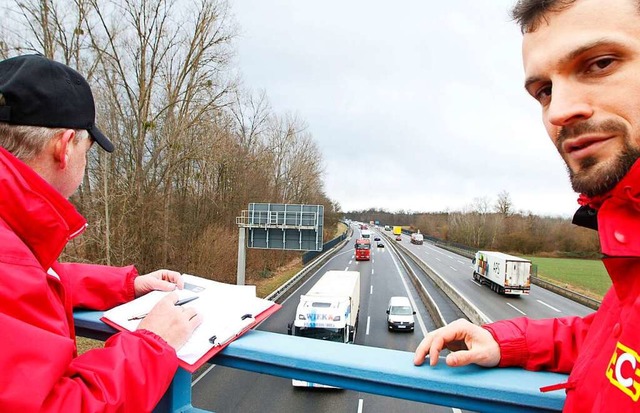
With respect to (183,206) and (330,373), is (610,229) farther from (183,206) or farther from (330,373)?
(183,206)

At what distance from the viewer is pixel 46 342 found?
2.99 ft

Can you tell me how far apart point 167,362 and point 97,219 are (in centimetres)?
1827

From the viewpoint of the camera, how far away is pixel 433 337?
1303 millimetres

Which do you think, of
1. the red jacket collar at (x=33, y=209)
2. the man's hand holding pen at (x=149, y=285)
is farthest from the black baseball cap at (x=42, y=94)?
the man's hand holding pen at (x=149, y=285)

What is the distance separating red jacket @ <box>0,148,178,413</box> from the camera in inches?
33.2

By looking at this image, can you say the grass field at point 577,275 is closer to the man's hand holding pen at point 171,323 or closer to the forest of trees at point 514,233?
the forest of trees at point 514,233

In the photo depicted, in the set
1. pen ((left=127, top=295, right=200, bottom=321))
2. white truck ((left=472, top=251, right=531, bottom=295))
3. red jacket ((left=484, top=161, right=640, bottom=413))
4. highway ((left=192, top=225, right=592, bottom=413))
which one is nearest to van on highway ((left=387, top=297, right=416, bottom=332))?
highway ((left=192, top=225, right=592, bottom=413))

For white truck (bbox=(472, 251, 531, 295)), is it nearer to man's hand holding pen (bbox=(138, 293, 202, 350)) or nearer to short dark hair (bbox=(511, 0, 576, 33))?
short dark hair (bbox=(511, 0, 576, 33))

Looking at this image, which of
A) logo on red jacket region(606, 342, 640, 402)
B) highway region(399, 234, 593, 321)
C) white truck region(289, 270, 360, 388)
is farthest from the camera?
highway region(399, 234, 593, 321)

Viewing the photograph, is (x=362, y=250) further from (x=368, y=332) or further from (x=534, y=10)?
(x=534, y=10)

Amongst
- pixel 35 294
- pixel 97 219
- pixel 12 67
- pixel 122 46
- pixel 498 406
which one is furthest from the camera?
pixel 122 46

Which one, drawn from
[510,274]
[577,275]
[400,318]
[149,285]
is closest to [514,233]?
[577,275]

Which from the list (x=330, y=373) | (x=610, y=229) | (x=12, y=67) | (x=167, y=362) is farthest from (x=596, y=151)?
(x=12, y=67)

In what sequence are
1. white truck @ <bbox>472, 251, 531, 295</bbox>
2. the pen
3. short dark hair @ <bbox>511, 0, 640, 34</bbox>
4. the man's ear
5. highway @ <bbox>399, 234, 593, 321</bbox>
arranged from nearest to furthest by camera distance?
short dark hair @ <bbox>511, 0, 640, 34</bbox> → the man's ear → the pen → highway @ <bbox>399, 234, 593, 321</bbox> → white truck @ <bbox>472, 251, 531, 295</bbox>
